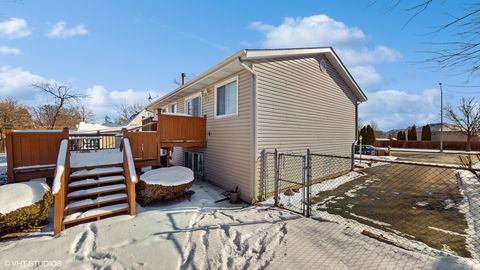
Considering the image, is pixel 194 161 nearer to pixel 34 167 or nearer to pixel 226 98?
pixel 226 98

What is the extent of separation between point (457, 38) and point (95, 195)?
7.31 metres

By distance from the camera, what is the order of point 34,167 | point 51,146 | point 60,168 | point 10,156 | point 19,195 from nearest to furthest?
point 19,195, point 60,168, point 10,156, point 34,167, point 51,146

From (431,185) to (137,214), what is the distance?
432 inches

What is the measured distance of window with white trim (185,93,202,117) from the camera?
9344 mm

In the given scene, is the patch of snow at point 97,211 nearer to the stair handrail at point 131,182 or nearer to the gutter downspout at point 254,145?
the stair handrail at point 131,182

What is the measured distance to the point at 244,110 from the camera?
253 inches

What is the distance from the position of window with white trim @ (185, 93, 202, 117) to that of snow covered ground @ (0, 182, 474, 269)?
5442mm

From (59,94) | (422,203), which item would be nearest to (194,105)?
(422,203)

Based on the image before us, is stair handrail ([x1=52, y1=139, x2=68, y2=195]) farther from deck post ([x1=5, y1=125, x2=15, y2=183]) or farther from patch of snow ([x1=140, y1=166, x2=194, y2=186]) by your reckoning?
patch of snow ([x1=140, y1=166, x2=194, y2=186])

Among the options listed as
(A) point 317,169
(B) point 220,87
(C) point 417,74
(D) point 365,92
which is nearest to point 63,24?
(B) point 220,87

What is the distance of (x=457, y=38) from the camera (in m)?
2.52

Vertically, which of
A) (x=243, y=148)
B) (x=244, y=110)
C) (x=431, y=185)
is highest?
Result: (x=244, y=110)

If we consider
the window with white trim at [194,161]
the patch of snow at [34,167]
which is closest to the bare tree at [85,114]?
the window with white trim at [194,161]

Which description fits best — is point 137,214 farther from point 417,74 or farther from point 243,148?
point 417,74
